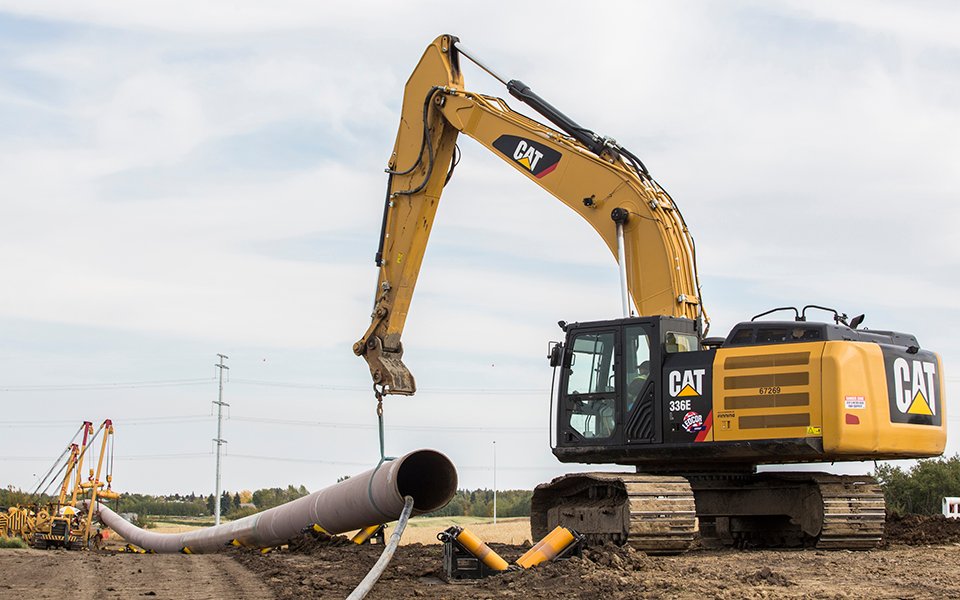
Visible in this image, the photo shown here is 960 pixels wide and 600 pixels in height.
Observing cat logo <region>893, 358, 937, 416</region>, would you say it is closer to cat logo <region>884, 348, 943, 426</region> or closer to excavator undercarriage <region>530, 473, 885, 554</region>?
cat logo <region>884, 348, 943, 426</region>

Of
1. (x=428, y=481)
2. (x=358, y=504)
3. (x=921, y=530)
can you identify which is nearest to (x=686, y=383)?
(x=428, y=481)

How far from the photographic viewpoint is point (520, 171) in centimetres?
1723

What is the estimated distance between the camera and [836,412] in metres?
13.2

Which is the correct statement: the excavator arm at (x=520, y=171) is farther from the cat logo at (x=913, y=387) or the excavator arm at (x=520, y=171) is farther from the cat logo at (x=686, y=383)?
the cat logo at (x=913, y=387)

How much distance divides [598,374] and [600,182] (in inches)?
110

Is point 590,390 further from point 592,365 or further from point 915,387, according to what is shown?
point 915,387

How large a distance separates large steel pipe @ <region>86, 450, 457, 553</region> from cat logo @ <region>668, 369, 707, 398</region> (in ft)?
9.32

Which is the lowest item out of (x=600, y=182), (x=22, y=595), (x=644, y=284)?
(x=22, y=595)

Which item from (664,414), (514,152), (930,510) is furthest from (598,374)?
(930,510)

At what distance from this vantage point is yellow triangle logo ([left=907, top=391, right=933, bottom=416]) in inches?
551

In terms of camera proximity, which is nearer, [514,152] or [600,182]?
[600,182]

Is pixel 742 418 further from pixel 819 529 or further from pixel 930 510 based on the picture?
pixel 930 510

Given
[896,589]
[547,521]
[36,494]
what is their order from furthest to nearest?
[36,494] → [547,521] → [896,589]

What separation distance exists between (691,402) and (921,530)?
16.3 ft
